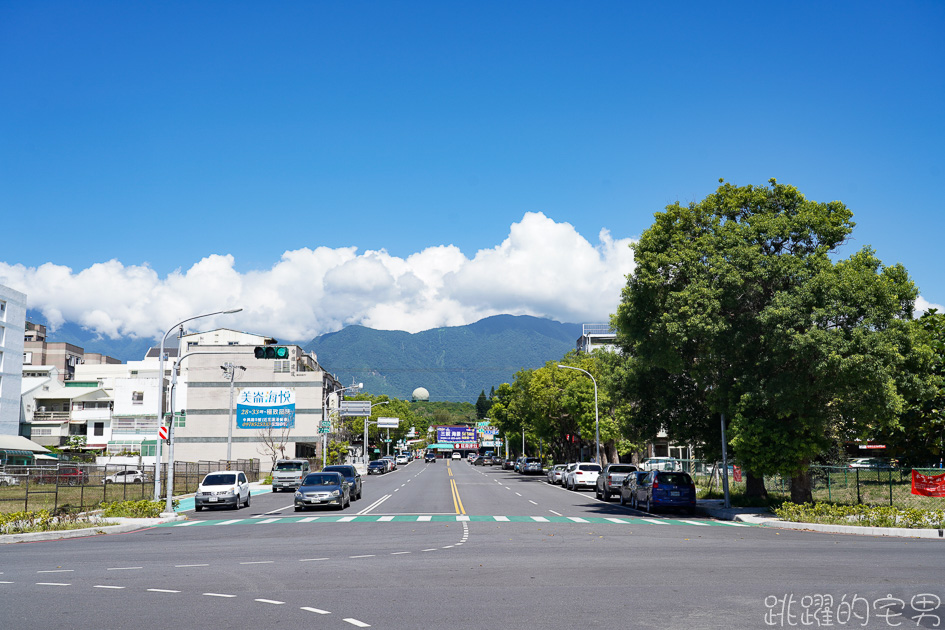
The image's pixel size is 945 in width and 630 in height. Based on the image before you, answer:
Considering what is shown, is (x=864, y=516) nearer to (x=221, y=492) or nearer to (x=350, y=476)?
(x=350, y=476)

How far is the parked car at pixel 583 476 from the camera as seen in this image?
1876 inches

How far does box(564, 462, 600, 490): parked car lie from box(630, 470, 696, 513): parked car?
17859 mm

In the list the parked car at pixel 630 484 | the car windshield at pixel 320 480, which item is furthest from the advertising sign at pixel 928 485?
the car windshield at pixel 320 480

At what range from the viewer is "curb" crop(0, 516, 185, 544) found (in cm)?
2041

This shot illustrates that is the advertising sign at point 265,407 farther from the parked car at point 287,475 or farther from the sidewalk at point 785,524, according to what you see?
the sidewalk at point 785,524

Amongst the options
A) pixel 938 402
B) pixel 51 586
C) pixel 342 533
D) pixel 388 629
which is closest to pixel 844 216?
pixel 938 402

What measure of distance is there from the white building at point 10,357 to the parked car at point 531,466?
50.3 metres

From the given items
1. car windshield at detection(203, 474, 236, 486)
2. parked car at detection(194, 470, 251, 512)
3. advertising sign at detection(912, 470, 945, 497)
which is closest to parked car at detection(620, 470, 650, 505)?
advertising sign at detection(912, 470, 945, 497)

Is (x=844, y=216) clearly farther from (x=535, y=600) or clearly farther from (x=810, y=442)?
(x=535, y=600)

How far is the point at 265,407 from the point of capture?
275 ft

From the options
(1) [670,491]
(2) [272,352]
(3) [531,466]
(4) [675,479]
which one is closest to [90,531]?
(2) [272,352]

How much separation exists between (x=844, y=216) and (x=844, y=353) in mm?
7608

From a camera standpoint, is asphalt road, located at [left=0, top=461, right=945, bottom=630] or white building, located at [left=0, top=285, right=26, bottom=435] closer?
asphalt road, located at [left=0, top=461, right=945, bottom=630]

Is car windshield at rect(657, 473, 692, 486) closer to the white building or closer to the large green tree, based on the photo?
the large green tree
